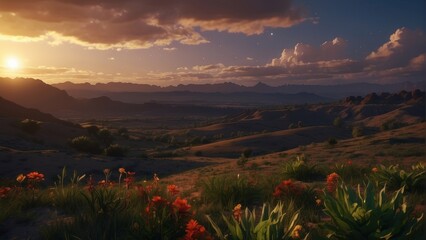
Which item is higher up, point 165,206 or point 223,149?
point 165,206

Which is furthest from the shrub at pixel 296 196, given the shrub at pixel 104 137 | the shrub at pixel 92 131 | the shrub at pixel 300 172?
the shrub at pixel 92 131

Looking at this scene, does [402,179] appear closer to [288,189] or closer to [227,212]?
[288,189]

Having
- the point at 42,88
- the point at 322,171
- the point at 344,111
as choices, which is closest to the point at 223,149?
the point at 322,171

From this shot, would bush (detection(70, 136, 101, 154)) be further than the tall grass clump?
Yes

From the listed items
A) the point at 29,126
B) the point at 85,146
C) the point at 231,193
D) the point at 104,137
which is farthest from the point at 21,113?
the point at 231,193

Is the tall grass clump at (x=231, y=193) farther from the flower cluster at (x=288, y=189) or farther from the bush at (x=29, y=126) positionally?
the bush at (x=29, y=126)

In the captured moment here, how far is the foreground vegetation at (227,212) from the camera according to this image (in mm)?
4504

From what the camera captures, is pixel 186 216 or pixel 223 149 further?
pixel 223 149

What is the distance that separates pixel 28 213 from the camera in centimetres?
659

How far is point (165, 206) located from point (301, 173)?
7.70 metres

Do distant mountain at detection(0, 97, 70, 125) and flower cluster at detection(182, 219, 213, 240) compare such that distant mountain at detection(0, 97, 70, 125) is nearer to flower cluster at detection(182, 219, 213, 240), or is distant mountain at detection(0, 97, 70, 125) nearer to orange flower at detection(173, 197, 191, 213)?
orange flower at detection(173, 197, 191, 213)

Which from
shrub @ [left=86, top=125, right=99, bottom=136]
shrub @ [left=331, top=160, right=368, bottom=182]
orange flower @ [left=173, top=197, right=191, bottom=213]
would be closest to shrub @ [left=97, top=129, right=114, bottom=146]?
shrub @ [left=86, top=125, right=99, bottom=136]

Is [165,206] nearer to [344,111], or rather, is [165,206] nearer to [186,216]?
[186,216]

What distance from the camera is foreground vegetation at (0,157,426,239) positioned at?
14.8ft
